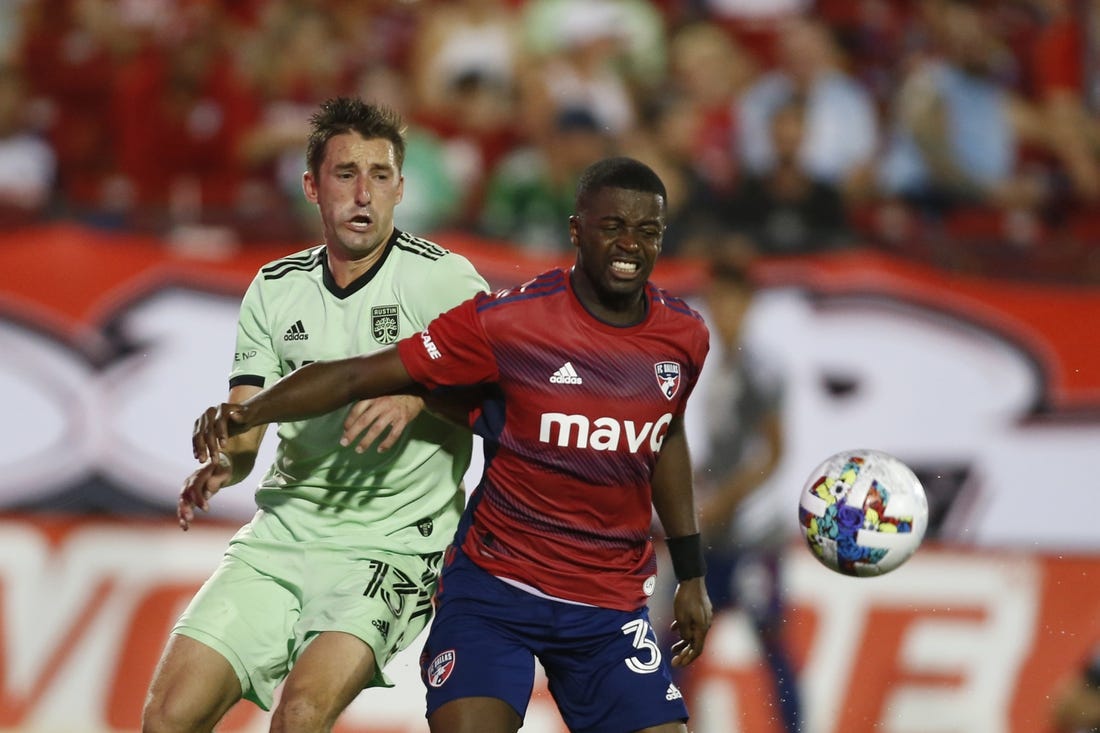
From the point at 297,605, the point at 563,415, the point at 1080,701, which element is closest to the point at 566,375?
the point at 563,415

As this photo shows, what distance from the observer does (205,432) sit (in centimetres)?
404

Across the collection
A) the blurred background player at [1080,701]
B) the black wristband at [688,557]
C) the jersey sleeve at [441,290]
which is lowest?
the blurred background player at [1080,701]

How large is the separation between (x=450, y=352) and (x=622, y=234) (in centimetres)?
61

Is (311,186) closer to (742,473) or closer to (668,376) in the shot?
(668,376)

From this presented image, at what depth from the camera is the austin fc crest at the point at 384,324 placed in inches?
172

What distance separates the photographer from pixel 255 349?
4.48m

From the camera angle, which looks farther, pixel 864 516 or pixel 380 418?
pixel 864 516

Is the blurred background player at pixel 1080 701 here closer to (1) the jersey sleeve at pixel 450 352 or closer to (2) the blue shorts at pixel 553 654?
(2) the blue shorts at pixel 553 654

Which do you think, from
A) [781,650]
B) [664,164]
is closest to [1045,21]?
[664,164]

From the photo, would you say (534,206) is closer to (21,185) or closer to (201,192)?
(201,192)

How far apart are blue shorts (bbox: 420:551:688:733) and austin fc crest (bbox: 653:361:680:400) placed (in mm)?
685

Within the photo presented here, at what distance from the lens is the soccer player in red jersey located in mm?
4059

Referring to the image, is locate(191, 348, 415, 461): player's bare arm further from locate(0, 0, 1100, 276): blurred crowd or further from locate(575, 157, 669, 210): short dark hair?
locate(0, 0, 1100, 276): blurred crowd

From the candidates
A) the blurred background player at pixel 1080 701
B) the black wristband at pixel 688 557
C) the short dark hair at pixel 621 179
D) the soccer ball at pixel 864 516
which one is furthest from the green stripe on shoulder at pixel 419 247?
the blurred background player at pixel 1080 701
